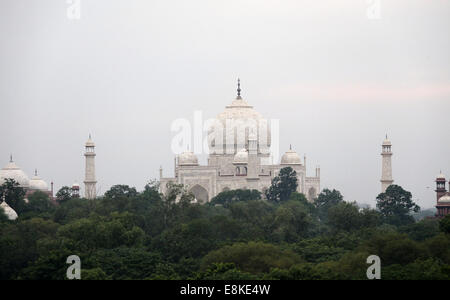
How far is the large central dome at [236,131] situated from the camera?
98062mm

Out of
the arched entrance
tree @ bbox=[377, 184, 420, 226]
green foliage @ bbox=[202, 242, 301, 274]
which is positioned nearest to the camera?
green foliage @ bbox=[202, 242, 301, 274]

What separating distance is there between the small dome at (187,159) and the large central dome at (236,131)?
2.41m

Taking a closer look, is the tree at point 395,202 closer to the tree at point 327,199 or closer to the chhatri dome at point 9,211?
the tree at point 327,199

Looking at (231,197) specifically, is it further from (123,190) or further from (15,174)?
(15,174)

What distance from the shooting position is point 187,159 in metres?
95.5

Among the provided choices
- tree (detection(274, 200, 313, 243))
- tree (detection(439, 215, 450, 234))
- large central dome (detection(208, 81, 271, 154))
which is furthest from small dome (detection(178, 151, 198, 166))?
tree (detection(439, 215, 450, 234))

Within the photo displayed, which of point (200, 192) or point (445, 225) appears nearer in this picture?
point (445, 225)

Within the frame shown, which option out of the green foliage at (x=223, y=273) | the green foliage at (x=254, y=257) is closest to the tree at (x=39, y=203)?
the green foliage at (x=254, y=257)

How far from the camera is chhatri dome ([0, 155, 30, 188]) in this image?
100 metres

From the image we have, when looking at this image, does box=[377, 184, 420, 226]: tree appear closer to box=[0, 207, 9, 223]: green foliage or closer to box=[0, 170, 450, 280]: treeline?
box=[0, 170, 450, 280]: treeline

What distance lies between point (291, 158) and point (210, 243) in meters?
38.2

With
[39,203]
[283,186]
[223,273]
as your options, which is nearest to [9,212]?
[39,203]

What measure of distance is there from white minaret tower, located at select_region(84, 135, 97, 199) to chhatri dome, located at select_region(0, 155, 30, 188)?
7.71m

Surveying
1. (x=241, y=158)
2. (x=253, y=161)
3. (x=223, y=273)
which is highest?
(x=241, y=158)
